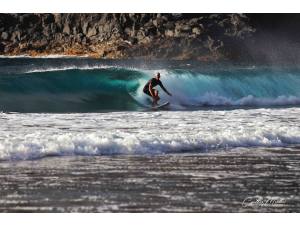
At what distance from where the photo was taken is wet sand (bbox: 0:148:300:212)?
4.27m

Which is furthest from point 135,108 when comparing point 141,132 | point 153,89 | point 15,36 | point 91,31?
point 15,36

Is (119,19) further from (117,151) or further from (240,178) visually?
(240,178)

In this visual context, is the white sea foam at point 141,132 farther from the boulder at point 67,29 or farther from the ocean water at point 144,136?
the boulder at point 67,29

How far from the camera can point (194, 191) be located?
439cm

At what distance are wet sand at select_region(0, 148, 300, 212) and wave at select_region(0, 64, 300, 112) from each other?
61 centimetres

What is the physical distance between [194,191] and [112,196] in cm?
61

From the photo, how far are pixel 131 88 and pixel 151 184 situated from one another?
4.49 feet

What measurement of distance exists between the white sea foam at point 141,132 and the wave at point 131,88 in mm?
120

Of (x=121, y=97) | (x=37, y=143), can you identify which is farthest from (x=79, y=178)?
(x=121, y=97)

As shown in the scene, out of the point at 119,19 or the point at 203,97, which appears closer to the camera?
the point at 119,19

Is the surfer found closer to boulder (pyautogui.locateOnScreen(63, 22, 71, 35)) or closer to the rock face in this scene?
the rock face

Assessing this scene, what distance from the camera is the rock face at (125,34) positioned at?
202 inches

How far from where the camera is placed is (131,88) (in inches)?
220

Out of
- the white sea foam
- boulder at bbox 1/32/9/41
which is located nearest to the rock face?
boulder at bbox 1/32/9/41
